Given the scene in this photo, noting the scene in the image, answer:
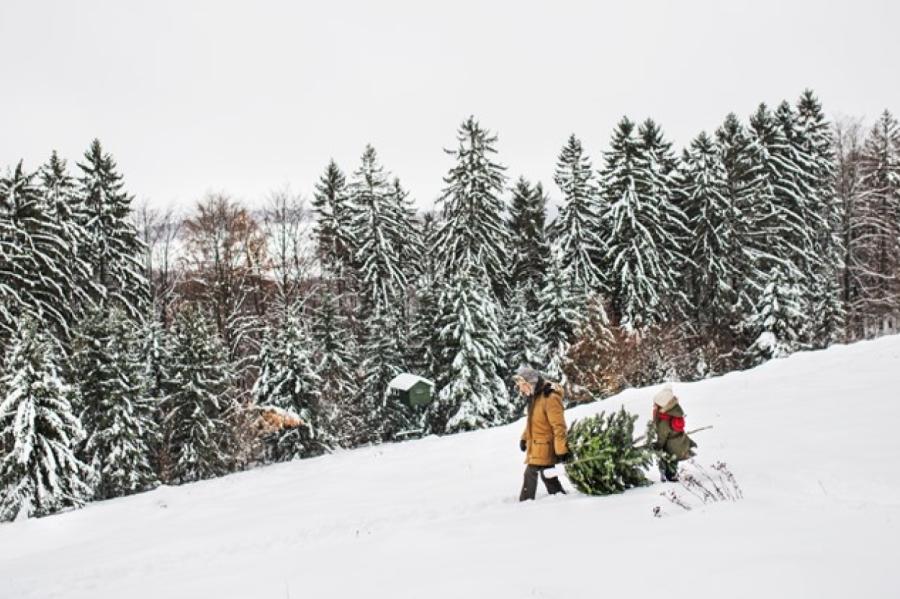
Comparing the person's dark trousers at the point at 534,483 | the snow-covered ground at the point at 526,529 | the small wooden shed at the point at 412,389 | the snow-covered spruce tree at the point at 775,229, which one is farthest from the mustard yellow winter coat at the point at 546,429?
the snow-covered spruce tree at the point at 775,229

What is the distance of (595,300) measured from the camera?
2889 cm

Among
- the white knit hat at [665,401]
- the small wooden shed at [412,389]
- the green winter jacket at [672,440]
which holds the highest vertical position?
the white knit hat at [665,401]

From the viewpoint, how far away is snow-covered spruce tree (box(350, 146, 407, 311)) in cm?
3562

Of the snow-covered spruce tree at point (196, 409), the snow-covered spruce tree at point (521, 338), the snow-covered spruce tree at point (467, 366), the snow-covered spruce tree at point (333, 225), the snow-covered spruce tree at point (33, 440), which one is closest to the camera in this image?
the snow-covered spruce tree at point (33, 440)

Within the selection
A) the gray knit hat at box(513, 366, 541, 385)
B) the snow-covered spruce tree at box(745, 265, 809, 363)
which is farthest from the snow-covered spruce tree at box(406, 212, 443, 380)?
the gray knit hat at box(513, 366, 541, 385)

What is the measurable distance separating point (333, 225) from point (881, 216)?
35.5 m

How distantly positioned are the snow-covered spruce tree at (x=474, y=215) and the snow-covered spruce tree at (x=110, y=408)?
18.4 meters

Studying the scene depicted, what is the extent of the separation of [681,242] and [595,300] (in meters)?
12.9

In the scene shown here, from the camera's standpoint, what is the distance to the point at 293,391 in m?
25.7

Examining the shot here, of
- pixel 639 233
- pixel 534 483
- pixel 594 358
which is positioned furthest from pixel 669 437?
pixel 639 233

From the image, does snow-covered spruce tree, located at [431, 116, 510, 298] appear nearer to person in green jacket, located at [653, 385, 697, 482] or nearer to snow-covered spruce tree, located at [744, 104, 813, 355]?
snow-covered spruce tree, located at [744, 104, 813, 355]

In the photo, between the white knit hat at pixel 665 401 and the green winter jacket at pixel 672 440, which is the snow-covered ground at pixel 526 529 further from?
the white knit hat at pixel 665 401

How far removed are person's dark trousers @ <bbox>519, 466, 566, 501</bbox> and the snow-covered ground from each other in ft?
1.18

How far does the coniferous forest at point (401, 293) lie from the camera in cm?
2186
